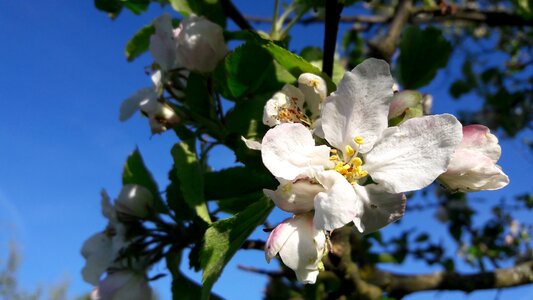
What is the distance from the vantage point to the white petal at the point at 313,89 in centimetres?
90

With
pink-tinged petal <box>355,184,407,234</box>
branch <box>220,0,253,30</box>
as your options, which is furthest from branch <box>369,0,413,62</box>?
pink-tinged petal <box>355,184,407,234</box>

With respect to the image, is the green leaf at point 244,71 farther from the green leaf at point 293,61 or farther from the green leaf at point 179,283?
the green leaf at point 179,283

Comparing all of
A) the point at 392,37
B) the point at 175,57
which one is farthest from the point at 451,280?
the point at 175,57

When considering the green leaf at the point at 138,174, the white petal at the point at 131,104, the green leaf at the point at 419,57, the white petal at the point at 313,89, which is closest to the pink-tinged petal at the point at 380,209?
the white petal at the point at 313,89

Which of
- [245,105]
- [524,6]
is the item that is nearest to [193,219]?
[245,105]

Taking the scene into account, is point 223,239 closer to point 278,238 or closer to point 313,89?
point 278,238

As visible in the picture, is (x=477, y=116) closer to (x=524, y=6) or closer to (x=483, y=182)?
(x=524, y=6)

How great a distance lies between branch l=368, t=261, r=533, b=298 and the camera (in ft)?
5.21

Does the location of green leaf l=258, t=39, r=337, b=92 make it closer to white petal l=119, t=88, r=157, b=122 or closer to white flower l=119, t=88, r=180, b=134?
white flower l=119, t=88, r=180, b=134

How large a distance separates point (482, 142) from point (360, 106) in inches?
8.0

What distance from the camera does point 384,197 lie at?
0.76m

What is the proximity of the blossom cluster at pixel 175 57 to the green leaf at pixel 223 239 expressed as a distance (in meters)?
0.39

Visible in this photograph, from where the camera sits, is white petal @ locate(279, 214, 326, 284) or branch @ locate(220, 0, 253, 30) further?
branch @ locate(220, 0, 253, 30)

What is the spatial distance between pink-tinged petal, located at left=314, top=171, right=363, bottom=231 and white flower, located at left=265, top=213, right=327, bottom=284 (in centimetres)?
6
